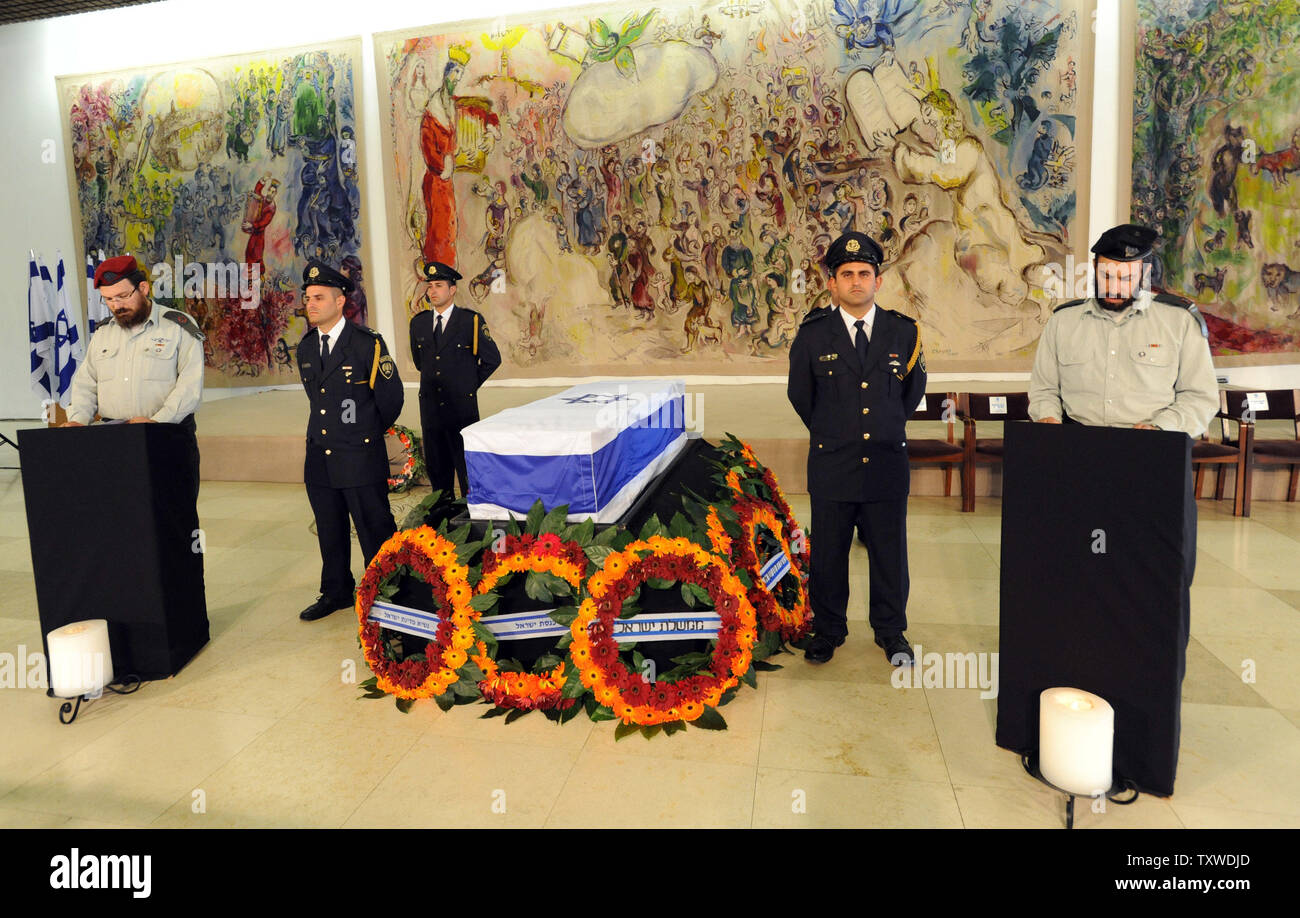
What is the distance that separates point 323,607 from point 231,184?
24.9ft

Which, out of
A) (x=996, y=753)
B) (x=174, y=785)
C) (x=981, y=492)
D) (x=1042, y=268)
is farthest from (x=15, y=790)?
(x=1042, y=268)

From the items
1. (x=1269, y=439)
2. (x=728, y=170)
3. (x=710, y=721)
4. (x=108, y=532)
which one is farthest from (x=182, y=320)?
(x=1269, y=439)

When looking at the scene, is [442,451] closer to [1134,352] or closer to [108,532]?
[108,532]

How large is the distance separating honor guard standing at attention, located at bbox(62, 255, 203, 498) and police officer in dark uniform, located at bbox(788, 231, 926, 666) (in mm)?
2489

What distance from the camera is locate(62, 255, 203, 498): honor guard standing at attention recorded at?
3420 mm

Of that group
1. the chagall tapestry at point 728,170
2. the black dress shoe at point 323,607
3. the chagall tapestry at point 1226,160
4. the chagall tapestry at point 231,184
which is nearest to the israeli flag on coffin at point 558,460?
the black dress shoe at point 323,607

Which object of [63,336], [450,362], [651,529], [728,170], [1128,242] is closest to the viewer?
[1128,242]

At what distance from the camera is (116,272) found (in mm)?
3334

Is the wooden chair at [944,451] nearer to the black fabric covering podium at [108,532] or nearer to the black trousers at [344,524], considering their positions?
the black trousers at [344,524]

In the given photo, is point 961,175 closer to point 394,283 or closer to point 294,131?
point 394,283

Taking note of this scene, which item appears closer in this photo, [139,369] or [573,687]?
[573,687]

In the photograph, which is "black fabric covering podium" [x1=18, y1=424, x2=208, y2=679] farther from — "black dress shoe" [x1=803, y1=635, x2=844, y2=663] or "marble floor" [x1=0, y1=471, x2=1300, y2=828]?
"black dress shoe" [x1=803, y1=635, x2=844, y2=663]

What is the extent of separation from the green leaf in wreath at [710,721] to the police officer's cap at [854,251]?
1620 millimetres

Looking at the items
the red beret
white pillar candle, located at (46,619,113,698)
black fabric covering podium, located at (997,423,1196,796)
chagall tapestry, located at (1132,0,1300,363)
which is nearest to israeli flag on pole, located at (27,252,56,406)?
the red beret
